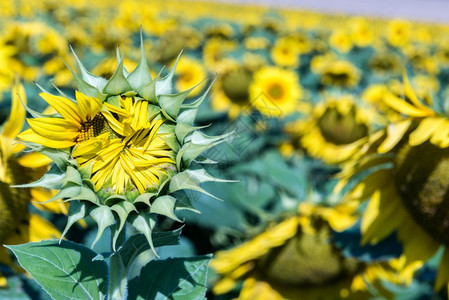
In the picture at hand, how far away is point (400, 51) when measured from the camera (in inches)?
257

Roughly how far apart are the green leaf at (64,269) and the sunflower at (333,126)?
7.07 ft

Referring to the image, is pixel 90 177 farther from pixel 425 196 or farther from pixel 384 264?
pixel 384 264

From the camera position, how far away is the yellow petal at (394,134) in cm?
117

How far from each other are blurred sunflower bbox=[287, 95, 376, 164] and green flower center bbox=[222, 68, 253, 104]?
44 centimetres

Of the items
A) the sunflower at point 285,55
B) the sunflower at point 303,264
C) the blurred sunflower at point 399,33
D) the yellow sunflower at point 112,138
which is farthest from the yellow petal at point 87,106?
the blurred sunflower at point 399,33

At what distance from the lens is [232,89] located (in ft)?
11.2

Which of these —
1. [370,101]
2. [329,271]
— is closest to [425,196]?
[329,271]

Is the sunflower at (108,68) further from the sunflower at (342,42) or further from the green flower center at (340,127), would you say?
the sunflower at (342,42)

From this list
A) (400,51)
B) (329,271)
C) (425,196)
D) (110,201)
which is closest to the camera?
(110,201)

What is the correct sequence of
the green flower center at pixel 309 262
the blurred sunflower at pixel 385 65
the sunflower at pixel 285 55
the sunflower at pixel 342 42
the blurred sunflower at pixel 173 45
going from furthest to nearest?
the sunflower at pixel 342 42 → the blurred sunflower at pixel 385 65 → the sunflower at pixel 285 55 → the blurred sunflower at pixel 173 45 → the green flower center at pixel 309 262

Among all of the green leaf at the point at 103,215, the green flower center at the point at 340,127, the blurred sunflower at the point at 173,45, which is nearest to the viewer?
the green leaf at the point at 103,215

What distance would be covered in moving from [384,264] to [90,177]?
126 cm

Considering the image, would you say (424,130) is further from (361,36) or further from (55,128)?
(361,36)

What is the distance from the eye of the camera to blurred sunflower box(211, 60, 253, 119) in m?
3.41
